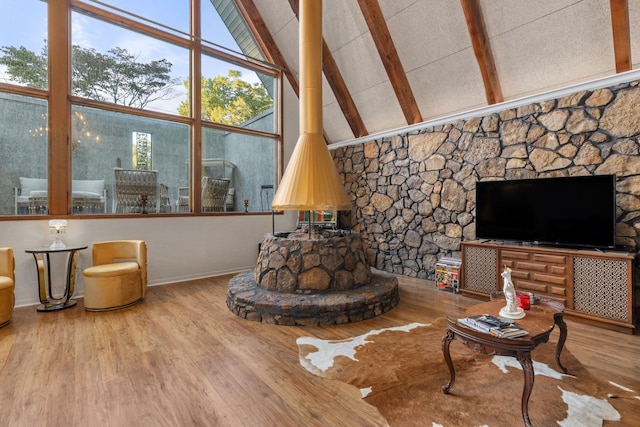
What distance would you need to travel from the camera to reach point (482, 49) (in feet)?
12.2

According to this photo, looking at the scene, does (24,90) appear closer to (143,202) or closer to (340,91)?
(143,202)

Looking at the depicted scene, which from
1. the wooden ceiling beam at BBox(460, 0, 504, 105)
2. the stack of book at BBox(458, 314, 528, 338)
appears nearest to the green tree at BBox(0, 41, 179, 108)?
the wooden ceiling beam at BBox(460, 0, 504, 105)

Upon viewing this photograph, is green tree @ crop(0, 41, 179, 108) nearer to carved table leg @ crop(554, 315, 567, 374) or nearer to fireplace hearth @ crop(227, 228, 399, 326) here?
fireplace hearth @ crop(227, 228, 399, 326)

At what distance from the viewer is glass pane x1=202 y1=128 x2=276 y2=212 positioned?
17.6 feet

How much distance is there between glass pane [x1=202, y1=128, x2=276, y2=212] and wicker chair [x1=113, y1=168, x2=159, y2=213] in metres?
0.79

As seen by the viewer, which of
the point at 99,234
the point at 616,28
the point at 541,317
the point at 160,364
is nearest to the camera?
the point at 541,317

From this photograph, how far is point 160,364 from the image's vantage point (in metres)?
2.31

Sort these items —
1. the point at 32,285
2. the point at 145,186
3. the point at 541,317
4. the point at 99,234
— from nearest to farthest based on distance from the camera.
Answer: the point at 541,317
the point at 32,285
the point at 99,234
the point at 145,186

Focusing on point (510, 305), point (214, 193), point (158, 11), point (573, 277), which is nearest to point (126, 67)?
point (158, 11)

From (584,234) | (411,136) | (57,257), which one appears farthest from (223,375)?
(411,136)

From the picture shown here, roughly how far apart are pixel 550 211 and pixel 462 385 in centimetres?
253

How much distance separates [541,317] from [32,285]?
5.29 meters

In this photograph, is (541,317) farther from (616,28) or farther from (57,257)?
(57,257)

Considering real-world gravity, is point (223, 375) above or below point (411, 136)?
below
